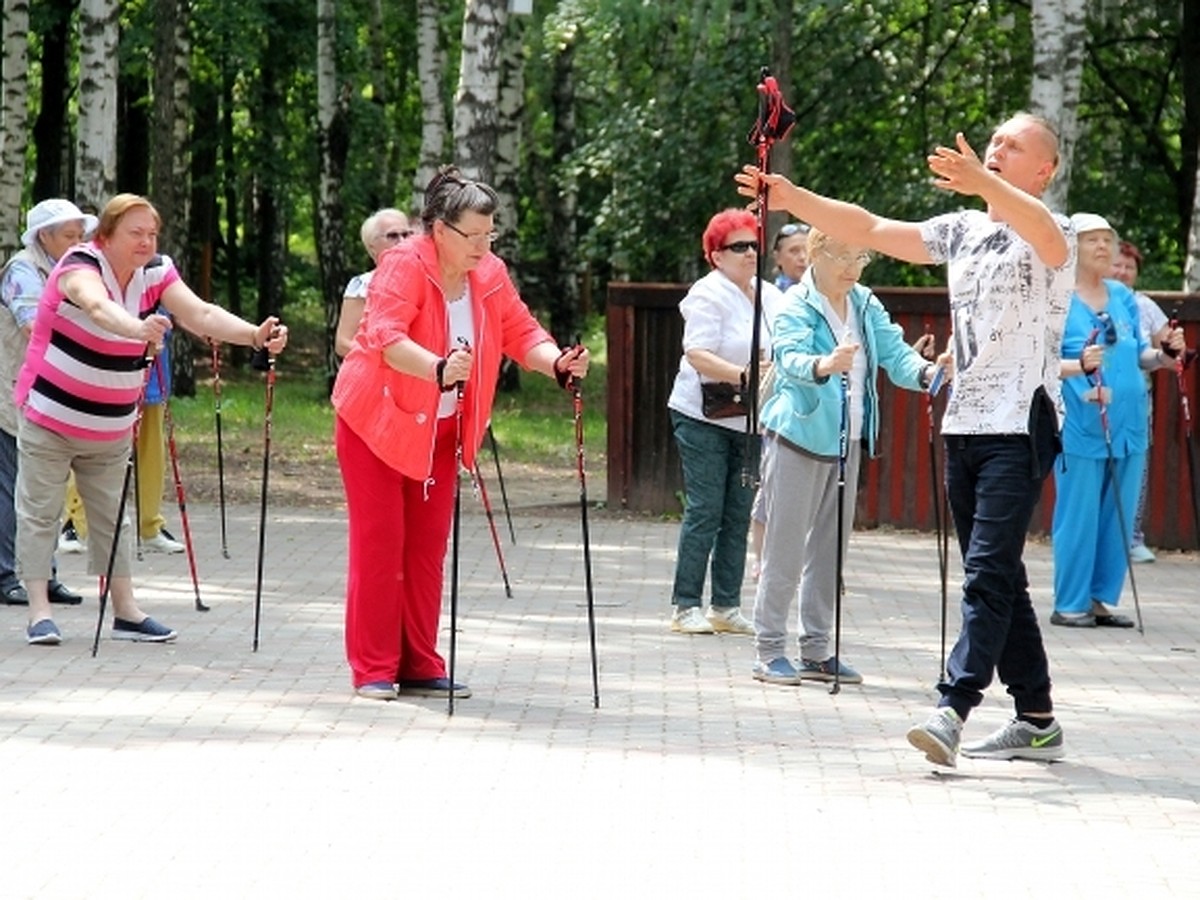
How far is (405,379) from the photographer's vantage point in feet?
29.3

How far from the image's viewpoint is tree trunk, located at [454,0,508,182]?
17891mm

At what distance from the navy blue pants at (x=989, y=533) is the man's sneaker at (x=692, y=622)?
3.63 m

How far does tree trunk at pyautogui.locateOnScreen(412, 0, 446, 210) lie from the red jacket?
1723 cm

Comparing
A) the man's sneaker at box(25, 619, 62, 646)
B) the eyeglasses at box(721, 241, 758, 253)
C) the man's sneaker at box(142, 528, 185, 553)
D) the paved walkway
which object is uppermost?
the eyeglasses at box(721, 241, 758, 253)

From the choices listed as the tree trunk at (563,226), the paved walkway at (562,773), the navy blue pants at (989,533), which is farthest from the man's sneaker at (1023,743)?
the tree trunk at (563,226)

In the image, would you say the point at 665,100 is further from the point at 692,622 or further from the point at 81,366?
the point at 81,366

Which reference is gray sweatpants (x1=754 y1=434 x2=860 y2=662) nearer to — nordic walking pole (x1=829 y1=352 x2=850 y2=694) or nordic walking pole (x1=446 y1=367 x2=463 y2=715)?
nordic walking pole (x1=829 y1=352 x2=850 y2=694)

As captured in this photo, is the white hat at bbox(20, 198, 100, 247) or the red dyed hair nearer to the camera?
the red dyed hair

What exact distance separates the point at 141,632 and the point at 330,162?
67.5 ft

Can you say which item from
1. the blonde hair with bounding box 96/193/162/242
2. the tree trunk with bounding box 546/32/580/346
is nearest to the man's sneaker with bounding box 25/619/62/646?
the blonde hair with bounding box 96/193/162/242

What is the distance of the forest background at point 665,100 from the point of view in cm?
2233

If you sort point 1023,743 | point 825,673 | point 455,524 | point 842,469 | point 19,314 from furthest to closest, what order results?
point 19,314, point 825,673, point 842,469, point 455,524, point 1023,743

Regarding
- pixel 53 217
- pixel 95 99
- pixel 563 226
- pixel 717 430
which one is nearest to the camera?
pixel 717 430

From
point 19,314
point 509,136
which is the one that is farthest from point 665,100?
point 19,314
